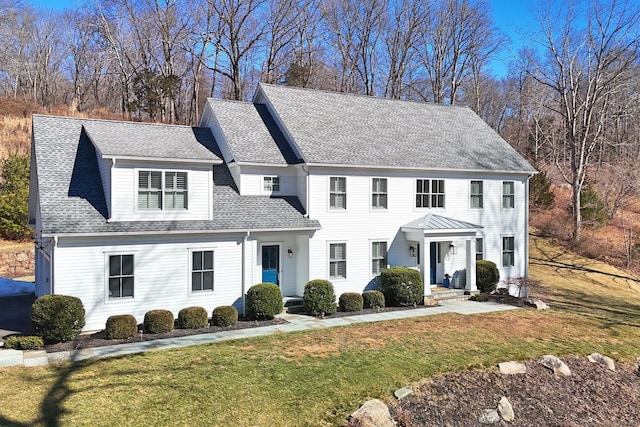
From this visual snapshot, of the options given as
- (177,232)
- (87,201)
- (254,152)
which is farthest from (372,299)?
(87,201)

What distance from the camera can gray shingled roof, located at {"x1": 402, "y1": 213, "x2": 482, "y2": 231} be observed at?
65.0 ft

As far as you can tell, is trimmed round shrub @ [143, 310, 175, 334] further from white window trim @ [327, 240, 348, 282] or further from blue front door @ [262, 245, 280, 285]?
white window trim @ [327, 240, 348, 282]

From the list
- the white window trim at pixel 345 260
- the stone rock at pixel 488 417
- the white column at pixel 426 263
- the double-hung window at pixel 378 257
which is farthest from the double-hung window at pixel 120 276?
the white column at pixel 426 263

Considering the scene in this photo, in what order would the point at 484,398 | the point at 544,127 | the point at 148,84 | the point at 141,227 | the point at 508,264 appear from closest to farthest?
1. the point at 484,398
2. the point at 141,227
3. the point at 508,264
4. the point at 148,84
5. the point at 544,127

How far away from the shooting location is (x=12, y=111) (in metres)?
39.6

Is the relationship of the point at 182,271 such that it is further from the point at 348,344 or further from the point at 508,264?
the point at 508,264

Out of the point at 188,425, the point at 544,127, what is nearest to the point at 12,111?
the point at 188,425

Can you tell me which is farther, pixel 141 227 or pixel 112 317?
pixel 141 227

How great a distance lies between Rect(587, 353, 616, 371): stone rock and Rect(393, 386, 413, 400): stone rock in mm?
6159

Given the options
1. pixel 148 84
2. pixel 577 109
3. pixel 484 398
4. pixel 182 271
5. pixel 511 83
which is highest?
pixel 511 83

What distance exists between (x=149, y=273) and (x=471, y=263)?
13504 millimetres

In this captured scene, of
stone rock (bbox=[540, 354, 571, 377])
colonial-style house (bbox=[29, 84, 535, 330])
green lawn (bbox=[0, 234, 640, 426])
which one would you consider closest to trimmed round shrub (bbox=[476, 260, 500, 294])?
colonial-style house (bbox=[29, 84, 535, 330])

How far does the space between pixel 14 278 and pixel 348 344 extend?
1964 centimetres

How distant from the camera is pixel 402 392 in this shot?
1024 cm
